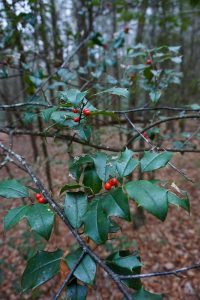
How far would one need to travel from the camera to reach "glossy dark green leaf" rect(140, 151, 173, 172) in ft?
2.62

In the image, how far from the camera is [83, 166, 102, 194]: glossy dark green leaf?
2.88 ft

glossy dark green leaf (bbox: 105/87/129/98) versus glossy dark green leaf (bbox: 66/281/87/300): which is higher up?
glossy dark green leaf (bbox: 105/87/129/98)

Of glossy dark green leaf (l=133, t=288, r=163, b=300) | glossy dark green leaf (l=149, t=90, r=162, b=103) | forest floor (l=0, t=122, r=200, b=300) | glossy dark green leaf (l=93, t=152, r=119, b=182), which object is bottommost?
forest floor (l=0, t=122, r=200, b=300)

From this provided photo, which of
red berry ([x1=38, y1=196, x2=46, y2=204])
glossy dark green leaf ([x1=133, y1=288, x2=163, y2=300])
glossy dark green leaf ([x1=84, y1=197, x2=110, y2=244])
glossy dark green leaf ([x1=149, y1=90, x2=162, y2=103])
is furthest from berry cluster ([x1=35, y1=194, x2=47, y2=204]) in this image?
glossy dark green leaf ([x1=149, y1=90, x2=162, y2=103])

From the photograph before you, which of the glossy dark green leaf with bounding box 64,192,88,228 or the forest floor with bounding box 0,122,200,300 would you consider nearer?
the glossy dark green leaf with bounding box 64,192,88,228

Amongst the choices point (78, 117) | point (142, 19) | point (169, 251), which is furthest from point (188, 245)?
point (78, 117)

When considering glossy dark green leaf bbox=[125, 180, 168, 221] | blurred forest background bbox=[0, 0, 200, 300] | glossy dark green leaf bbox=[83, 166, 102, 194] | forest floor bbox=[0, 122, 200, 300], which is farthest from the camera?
forest floor bbox=[0, 122, 200, 300]

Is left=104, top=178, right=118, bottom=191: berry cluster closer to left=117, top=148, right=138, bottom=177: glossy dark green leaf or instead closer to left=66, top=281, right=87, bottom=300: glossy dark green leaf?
left=117, top=148, right=138, bottom=177: glossy dark green leaf

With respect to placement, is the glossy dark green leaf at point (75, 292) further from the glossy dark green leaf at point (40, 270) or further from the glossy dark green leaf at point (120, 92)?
the glossy dark green leaf at point (120, 92)

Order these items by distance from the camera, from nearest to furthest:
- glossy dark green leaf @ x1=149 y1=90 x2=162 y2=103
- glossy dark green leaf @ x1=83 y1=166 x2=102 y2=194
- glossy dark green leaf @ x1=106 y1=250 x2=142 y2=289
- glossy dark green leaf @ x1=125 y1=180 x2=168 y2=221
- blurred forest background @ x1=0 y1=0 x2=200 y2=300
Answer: glossy dark green leaf @ x1=125 y1=180 x2=168 y2=221 → glossy dark green leaf @ x1=106 y1=250 x2=142 y2=289 → glossy dark green leaf @ x1=83 y1=166 x2=102 y2=194 → glossy dark green leaf @ x1=149 y1=90 x2=162 y2=103 → blurred forest background @ x1=0 y1=0 x2=200 y2=300

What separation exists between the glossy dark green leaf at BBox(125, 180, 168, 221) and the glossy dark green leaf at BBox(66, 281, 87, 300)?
0.30 m

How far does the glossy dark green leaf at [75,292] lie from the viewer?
0.73m

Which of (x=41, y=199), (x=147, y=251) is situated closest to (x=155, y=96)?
(x=41, y=199)

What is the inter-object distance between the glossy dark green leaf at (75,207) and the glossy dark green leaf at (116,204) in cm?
8
